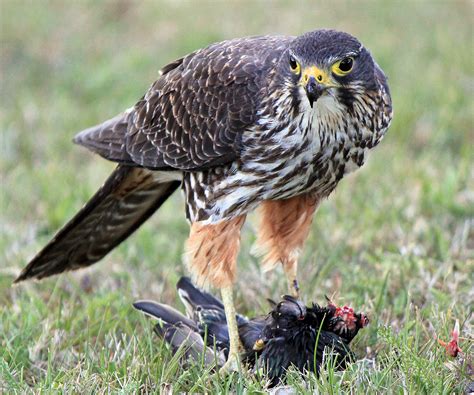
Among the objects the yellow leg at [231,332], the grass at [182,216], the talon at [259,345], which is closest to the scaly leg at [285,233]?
the grass at [182,216]

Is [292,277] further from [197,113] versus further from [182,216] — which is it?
[182,216]

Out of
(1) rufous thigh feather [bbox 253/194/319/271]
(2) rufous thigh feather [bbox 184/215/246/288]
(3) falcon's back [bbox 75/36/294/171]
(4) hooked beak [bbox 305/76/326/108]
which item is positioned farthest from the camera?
(1) rufous thigh feather [bbox 253/194/319/271]

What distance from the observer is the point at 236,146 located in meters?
4.57

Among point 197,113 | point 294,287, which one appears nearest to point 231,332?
point 294,287

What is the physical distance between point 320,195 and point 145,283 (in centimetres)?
130

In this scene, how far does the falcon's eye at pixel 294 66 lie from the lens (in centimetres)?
425

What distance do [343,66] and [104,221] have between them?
6.16 feet

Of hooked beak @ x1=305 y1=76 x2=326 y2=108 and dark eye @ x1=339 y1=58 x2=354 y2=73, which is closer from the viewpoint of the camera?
hooked beak @ x1=305 y1=76 x2=326 y2=108

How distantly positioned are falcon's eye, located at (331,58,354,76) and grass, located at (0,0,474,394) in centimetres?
112

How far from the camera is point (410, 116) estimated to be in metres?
7.94

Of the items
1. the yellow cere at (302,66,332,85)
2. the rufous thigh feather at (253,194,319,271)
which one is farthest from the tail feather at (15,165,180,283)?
the yellow cere at (302,66,332,85)

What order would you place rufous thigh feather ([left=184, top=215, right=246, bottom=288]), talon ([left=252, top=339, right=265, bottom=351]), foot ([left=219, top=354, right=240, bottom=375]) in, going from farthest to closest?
1. rufous thigh feather ([left=184, top=215, right=246, bottom=288])
2. talon ([left=252, top=339, right=265, bottom=351])
3. foot ([left=219, top=354, right=240, bottom=375])

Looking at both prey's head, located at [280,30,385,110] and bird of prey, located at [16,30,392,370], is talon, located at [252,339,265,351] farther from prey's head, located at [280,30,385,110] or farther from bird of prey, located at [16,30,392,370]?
prey's head, located at [280,30,385,110]

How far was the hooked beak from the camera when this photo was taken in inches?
159
